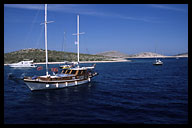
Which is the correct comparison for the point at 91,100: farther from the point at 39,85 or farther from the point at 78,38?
the point at 78,38

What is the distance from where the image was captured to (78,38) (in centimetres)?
4106

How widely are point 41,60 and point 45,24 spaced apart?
116 m

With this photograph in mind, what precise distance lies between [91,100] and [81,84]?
41.0 ft

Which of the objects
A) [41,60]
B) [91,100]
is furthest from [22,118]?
[41,60]

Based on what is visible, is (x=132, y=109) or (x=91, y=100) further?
(x=91, y=100)

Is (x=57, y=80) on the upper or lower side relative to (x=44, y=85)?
upper

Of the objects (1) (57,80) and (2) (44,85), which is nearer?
(2) (44,85)
